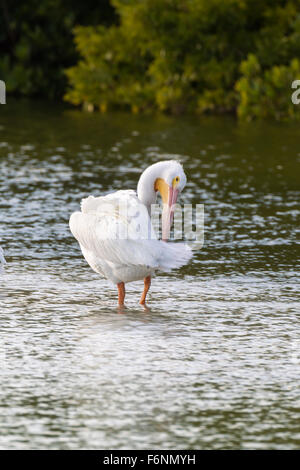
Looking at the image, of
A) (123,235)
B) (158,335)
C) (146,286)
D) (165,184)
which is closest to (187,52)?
(165,184)

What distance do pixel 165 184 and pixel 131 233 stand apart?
2.09 feet

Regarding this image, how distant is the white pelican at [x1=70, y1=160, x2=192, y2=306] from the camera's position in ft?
23.4

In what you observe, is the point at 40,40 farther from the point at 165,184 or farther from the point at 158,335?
the point at 158,335

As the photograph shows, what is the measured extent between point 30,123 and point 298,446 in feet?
→ 58.6

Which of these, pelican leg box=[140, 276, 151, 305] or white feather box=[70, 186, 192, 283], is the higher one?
white feather box=[70, 186, 192, 283]

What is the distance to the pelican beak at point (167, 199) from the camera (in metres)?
7.68

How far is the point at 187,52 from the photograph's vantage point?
26.4 m

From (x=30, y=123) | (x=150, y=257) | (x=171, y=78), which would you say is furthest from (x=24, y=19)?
(x=150, y=257)

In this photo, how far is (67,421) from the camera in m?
5.35

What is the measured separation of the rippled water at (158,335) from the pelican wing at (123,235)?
42 centimetres

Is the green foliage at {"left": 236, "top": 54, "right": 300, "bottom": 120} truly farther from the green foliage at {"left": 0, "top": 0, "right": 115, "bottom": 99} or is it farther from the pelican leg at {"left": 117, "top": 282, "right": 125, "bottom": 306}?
the pelican leg at {"left": 117, "top": 282, "right": 125, "bottom": 306}

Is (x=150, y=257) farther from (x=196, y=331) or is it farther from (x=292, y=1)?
(x=292, y=1)

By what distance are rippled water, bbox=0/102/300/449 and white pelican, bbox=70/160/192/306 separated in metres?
0.33

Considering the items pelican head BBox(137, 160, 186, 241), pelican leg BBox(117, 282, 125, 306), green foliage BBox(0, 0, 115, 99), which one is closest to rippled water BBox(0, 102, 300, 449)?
pelican leg BBox(117, 282, 125, 306)
